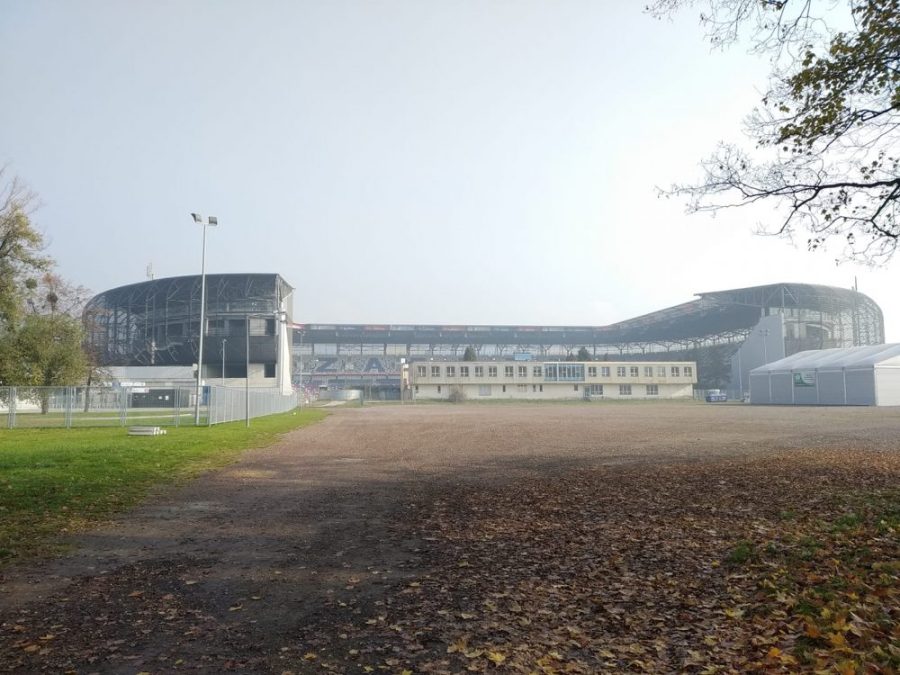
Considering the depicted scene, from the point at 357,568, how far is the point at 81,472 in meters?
10.3

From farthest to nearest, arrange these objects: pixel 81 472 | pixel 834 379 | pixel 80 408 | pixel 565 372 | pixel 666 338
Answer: pixel 666 338 < pixel 565 372 < pixel 834 379 < pixel 80 408 < pixel 81 472

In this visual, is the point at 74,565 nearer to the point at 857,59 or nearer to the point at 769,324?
the point at 857,59

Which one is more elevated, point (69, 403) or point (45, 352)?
point (45, 352)

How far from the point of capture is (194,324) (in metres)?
99.8

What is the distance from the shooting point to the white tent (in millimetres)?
58750

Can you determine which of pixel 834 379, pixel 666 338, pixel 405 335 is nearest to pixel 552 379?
pixel 666 338

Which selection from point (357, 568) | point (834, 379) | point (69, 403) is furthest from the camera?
point (834, 379)

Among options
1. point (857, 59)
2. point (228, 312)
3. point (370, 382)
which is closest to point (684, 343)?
point (370, 382)

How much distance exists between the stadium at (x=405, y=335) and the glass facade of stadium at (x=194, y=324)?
6.8 inches

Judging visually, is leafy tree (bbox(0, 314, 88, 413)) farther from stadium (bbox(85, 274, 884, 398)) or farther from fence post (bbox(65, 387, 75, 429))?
stadium (bbox(85, 274, 884, 398))

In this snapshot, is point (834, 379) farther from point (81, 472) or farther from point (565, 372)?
point (81, 472)

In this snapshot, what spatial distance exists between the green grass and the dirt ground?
67 centimetres

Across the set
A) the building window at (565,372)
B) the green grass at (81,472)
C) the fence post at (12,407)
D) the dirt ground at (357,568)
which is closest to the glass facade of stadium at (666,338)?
the building window at (565,372)

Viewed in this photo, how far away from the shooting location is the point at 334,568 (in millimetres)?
6984
